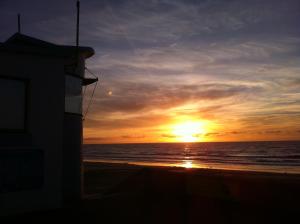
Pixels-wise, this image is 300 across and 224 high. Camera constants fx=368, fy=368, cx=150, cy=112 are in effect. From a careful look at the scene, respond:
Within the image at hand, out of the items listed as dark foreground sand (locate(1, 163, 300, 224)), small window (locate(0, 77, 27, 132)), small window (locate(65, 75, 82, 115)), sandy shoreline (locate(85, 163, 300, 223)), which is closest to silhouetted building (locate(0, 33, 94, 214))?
small window (locate(0, 77, 27, 132))

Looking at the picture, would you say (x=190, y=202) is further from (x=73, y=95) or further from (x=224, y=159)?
(x=224, y=159)

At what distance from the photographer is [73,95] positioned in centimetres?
1120

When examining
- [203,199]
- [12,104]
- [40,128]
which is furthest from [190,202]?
[12,104]

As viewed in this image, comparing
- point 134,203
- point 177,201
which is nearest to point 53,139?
point 134,203

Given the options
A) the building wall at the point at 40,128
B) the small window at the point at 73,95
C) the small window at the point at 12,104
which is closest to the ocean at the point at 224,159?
the small window at the point at 73,95

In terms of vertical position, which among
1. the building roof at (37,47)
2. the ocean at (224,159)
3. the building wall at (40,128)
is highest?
the building roof at (37,47)

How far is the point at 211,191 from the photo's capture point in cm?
1062

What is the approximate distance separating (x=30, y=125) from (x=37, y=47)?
190cm

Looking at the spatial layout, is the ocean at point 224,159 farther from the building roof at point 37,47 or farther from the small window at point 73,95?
the building roof at point 37,47

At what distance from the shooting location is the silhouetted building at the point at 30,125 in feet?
27.8

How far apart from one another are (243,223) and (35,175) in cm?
505

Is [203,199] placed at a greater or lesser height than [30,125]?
lesser

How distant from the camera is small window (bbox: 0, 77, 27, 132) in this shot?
8453 mm

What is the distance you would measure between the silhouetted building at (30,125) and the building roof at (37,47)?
2cm
